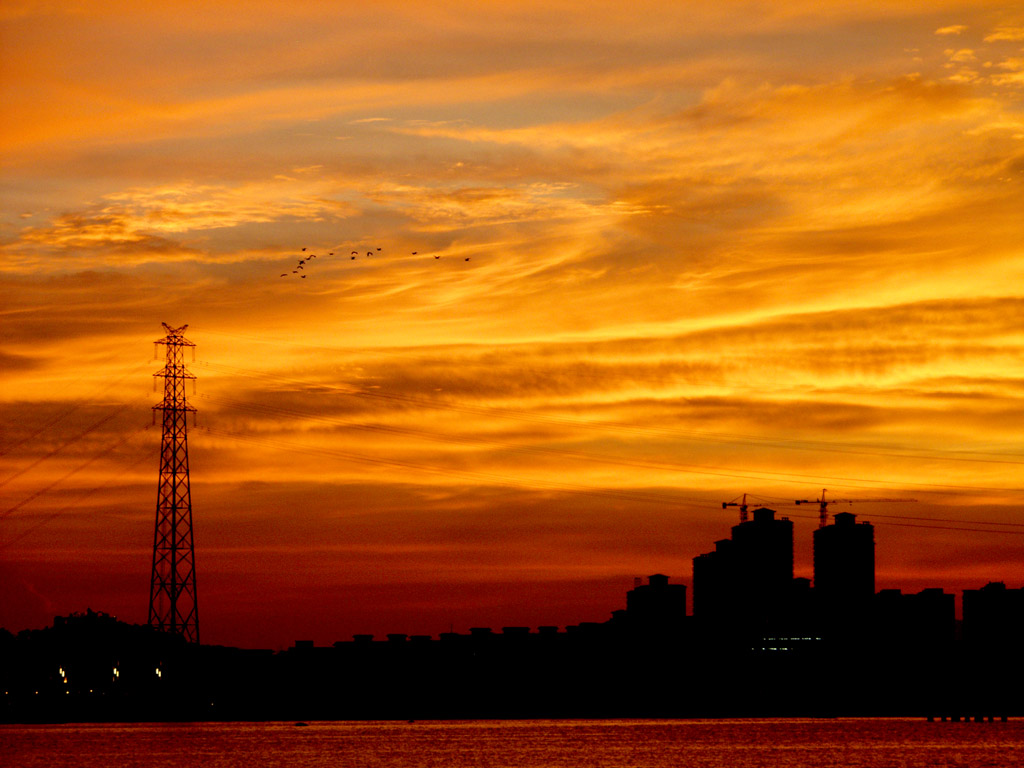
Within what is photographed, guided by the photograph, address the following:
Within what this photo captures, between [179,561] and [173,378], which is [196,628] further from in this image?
[173,378]

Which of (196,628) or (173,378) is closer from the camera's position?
(173,378)

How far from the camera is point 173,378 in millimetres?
166500

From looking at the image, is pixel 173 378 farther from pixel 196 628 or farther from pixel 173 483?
pixel 196 628

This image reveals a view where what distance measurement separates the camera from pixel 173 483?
564 feet

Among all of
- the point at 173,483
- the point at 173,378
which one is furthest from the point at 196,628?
the point at 173,378

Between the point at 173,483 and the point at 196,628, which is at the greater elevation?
the point at 173,483

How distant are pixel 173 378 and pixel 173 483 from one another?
1411 cm

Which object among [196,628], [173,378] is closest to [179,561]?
[196,628]

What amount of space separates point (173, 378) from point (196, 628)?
34.1 metres

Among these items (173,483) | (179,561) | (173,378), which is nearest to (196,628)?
(179,561)

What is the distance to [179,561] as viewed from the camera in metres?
176

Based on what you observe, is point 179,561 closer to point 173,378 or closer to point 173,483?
point 173,483

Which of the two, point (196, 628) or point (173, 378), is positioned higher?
point (173, 378)

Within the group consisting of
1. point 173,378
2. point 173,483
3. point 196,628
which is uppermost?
point 173,378
